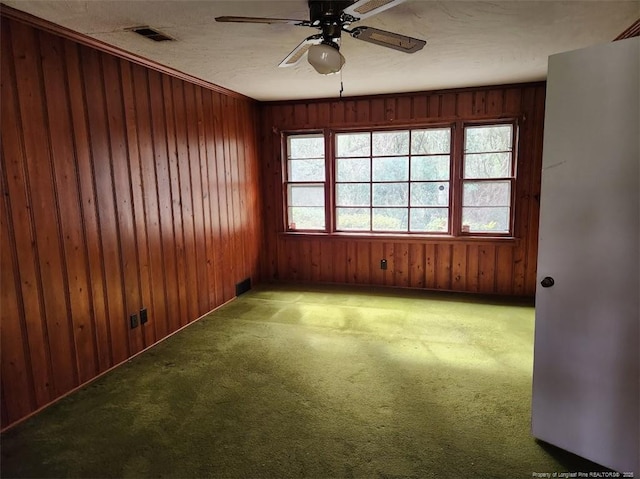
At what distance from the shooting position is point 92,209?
8.95 feet

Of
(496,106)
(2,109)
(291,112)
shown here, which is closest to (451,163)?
(496,106)

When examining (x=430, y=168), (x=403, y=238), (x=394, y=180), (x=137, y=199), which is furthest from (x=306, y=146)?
(x=137, y=199)

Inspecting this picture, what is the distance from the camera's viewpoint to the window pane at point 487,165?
4.43m

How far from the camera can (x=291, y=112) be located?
4988mm

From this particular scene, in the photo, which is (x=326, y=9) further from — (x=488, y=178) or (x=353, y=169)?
(x=488, y=178)

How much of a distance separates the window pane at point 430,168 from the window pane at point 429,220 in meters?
0.38

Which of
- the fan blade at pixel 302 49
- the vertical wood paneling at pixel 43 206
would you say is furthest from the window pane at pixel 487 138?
the vertical wood paneling at pixel 43 206

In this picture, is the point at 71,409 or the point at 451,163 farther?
the point at 451,163

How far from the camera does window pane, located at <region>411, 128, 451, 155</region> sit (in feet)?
15.0

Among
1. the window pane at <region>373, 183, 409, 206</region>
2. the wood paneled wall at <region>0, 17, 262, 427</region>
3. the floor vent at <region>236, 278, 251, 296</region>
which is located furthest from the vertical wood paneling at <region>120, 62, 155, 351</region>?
the window pane at <region>373, 183, 409, 206</region>

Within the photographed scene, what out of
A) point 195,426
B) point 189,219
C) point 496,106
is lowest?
point 195,426

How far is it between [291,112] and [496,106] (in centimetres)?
237

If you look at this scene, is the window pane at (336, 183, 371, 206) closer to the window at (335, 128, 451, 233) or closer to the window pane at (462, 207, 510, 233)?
the window at (335, 128, 451, 233)

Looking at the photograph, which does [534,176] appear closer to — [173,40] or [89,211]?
[173,40]
